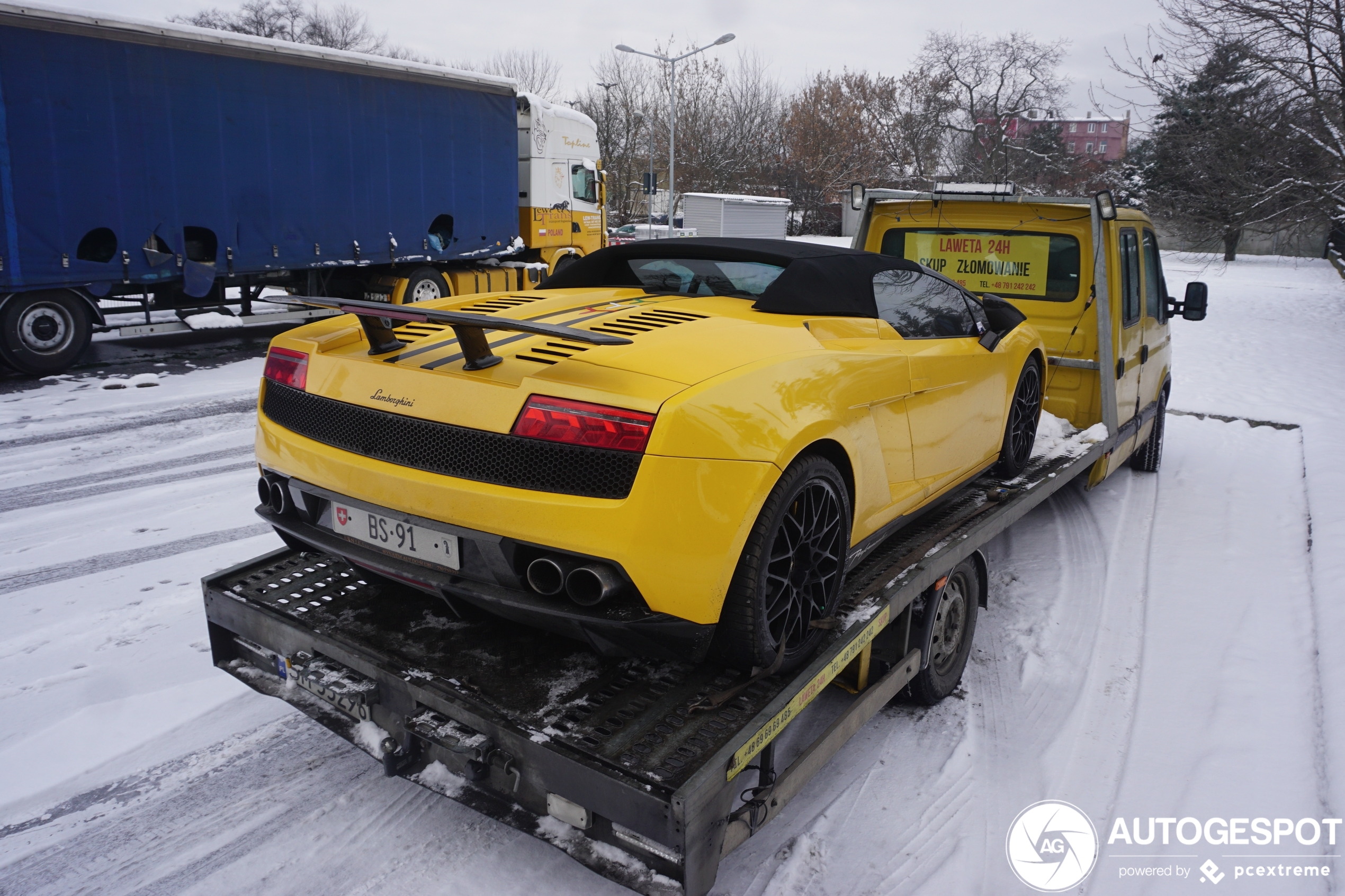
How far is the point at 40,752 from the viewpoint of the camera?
120 inches

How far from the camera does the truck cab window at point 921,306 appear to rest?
3516mm

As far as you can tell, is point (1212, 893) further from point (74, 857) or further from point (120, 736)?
point (120, 736)

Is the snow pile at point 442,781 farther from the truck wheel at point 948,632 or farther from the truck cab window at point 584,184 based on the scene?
the truck cab window at point 584,184

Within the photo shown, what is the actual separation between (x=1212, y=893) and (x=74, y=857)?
333cm

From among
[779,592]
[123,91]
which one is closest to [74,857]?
[779,592]

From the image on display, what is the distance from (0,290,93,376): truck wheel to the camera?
9.27 m

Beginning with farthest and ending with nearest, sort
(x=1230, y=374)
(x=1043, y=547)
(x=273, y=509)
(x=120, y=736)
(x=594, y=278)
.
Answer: (x=1230, y=374) < (x=1043, y=547) < (x=594, y=278) < (x=120, y=736) < (x=273, y=509)

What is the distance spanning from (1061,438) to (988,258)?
52.9 inches

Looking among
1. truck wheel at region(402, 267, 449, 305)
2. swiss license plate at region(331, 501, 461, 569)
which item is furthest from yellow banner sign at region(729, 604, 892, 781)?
truck wheel at region(402, 267, 449, 305)

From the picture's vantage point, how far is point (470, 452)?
239 cm

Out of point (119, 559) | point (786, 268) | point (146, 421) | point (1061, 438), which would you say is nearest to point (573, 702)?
point (786, 268)

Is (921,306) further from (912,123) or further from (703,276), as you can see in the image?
(912,123)

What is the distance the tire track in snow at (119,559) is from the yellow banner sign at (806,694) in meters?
3.71

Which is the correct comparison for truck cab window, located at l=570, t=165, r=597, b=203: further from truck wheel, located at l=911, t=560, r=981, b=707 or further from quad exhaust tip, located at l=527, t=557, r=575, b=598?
quad exhaust tip, located at l=527, t=557, r=575, b=598
